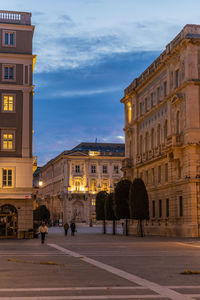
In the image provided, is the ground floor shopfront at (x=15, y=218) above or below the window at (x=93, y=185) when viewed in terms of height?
below

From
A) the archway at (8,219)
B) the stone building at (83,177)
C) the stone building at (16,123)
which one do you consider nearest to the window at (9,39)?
the stone building at (16,123)

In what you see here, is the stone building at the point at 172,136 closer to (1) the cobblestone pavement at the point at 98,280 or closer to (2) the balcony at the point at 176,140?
(2) the balcony at the point at 176,140

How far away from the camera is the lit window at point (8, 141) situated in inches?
1922

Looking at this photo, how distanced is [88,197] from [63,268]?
120169mm

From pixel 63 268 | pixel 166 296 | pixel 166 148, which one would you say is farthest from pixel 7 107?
pixel 166 296

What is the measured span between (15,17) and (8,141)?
12182 millimetres

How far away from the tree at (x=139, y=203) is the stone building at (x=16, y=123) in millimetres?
11825

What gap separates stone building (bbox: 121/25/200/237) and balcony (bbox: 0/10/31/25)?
14.7 m

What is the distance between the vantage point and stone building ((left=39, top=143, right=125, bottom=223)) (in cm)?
13875

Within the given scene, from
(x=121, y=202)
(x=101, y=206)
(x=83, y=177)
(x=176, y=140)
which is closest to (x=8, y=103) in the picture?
(x=176, y=140)

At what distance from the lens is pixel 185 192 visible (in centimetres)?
5091

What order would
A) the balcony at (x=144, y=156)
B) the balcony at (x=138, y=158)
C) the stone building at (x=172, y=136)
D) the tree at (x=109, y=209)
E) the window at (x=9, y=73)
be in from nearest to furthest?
the stone building at (x=172, y=136) → the window at (x=9, y=73) → the balcony at (x=144, y=156) → the tree at (x=109, y=209) → the balcony at (x=138, y=158)

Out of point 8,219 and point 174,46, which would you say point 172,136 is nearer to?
point 174,46

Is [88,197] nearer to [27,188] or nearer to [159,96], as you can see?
[159,96]
